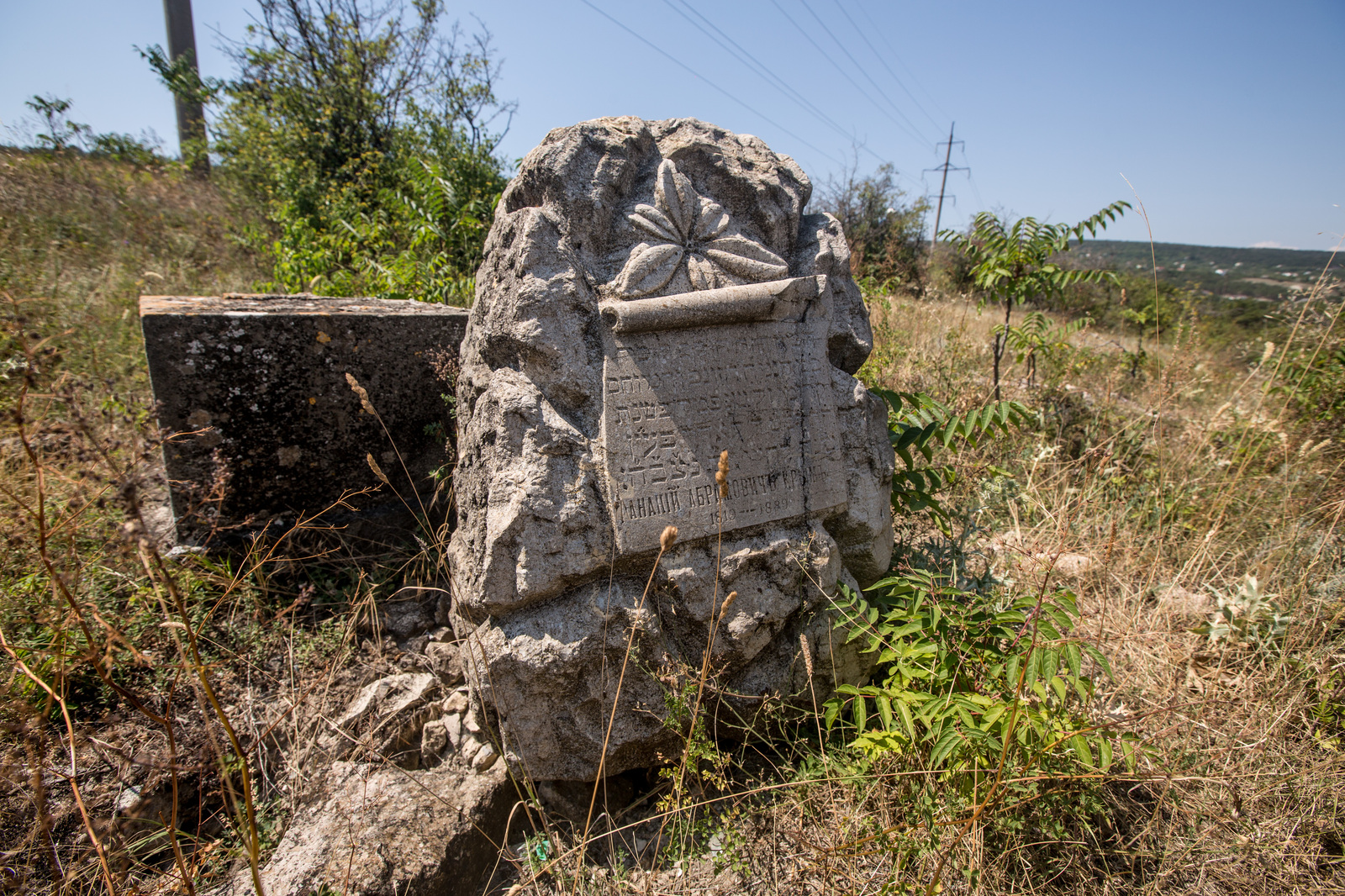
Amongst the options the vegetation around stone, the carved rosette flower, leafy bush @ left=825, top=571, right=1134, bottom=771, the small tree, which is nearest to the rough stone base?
the vegetation around stone

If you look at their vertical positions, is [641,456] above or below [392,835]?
above

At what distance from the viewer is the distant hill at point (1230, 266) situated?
15.5 feet

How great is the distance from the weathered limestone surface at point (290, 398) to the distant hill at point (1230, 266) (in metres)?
4.01

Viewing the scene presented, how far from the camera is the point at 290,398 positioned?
2.81 m

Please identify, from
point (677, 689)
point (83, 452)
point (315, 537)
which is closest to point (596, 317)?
point (677, 689)

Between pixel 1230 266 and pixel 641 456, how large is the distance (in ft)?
69.6

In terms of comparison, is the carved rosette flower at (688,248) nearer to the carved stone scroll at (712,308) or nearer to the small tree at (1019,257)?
the carved stone scroll at (712,308)

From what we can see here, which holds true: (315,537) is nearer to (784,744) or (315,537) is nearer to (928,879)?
(784,744)

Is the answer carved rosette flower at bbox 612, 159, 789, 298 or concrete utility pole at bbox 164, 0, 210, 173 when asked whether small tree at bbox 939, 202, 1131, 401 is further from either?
concrete utility pole at bbox 164, 0, 210, 173

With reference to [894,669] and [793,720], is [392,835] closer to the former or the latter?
[793,720]

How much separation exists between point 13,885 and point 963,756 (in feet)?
8.85

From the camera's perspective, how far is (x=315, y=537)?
3.00m

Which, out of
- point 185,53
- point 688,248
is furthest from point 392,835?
point 185,53

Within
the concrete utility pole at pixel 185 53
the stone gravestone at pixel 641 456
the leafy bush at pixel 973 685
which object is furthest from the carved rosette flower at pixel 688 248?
the concrete utility pole at pixel 185 53
